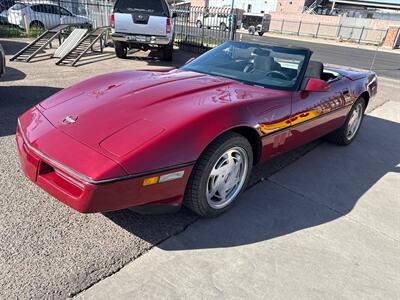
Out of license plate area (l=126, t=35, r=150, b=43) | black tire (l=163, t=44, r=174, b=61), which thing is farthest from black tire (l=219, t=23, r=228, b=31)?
license plate area (l=126, t=35, r=150, b=43)

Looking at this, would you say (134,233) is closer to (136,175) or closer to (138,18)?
(136,175)

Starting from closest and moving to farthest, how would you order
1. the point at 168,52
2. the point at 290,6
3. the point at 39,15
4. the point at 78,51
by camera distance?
the point at 78,51
the point at 168,52
the point at 39,15
the point at 290,6

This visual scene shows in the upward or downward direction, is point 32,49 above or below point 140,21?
below

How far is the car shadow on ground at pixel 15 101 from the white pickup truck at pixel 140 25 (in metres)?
3.89


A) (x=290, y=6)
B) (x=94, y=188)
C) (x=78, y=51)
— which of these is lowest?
(x=78, y=51)

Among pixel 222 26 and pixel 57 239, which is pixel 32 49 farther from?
pixel 57 239

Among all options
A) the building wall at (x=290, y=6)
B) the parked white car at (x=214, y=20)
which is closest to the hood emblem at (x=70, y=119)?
the parked white car at (x=214, y=20)

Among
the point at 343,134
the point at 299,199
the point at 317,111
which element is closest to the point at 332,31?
the point at 343,134

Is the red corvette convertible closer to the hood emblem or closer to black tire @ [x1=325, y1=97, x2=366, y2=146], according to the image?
the hood emblem

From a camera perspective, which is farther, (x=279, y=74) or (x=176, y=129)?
(x=279, y=74)

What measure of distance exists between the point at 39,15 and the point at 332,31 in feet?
121

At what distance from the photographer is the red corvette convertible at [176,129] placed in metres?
2.10

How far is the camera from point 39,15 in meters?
14.4

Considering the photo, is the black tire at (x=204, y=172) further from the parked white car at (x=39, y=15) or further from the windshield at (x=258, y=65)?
the parked white car at (x=39, y=15)
